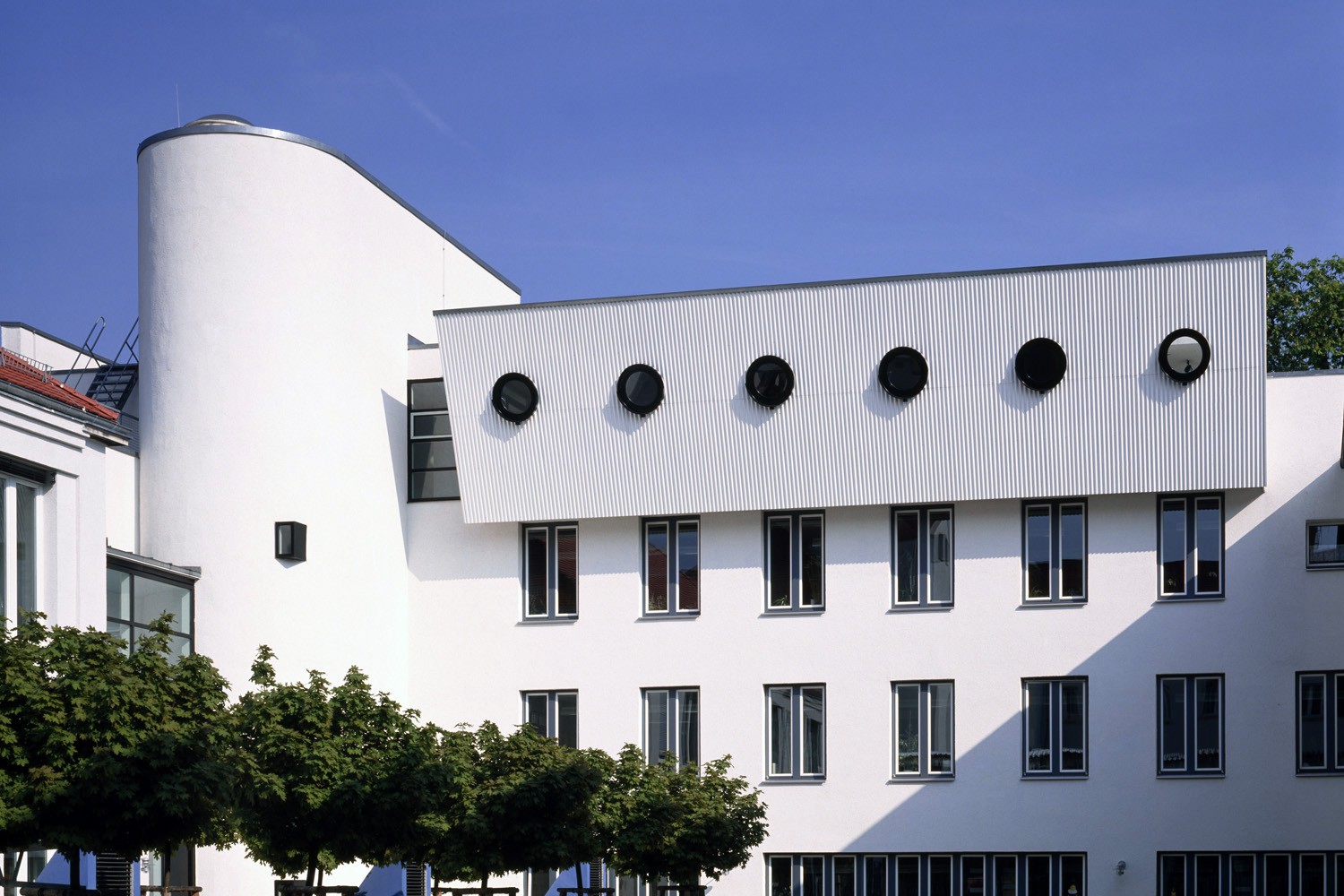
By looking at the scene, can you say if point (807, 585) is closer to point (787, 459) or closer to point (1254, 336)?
point (787, 459)

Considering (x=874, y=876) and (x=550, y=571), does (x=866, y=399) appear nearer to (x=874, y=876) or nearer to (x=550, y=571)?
(x=550, y=571)

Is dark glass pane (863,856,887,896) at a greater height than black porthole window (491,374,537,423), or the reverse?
black porthole window (491,374,537,423)

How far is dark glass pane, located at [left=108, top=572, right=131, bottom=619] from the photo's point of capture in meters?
35.1

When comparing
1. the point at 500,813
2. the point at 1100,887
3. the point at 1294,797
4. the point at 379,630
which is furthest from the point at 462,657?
the point at 1294,797

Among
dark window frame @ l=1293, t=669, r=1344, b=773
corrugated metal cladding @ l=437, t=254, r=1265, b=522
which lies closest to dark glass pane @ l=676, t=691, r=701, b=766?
corrugated metal cladding @ l=437, t=254, r=1265, b=522

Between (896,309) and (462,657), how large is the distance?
12137 mm

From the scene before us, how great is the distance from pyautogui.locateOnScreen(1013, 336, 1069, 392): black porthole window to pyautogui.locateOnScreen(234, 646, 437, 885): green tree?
16.0 meters

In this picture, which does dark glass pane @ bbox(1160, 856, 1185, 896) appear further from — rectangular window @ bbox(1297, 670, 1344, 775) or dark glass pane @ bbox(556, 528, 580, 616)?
dark glass pane @ bbox(556, 528, 580, 616)

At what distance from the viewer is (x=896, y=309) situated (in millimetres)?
39906

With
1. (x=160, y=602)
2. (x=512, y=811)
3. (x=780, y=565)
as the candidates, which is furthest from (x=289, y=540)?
(x=780, y=565)

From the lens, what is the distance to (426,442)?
4325 centimetres

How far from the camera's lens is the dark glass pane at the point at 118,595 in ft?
115

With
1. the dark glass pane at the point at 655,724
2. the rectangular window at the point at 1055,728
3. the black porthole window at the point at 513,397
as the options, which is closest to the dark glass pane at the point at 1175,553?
the rectangular window at the point at 1055,728

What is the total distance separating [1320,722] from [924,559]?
848 centimetres
